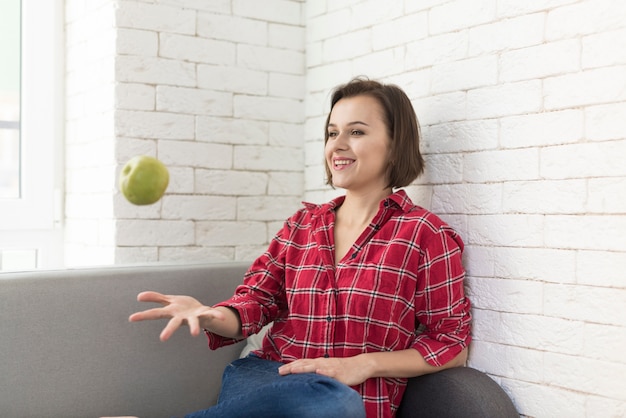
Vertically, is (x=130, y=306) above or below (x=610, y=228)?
below

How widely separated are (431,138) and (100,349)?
1072mm

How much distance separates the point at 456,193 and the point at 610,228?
0.48 meters

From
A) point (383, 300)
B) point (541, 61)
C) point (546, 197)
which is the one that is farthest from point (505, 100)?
point (383, 300)

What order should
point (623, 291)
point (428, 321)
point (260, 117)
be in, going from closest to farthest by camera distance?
point (623, 291), point (428, 321), point (260, 117)

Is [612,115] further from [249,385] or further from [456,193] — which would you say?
[249,385]

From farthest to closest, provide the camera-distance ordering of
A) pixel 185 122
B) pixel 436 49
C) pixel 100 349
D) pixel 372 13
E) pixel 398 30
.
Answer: pixel 185 122 → pixel 372 13 → pixel 398 30 → pixel 436 49 → pixel 100 349

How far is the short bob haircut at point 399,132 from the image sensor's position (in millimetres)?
2006

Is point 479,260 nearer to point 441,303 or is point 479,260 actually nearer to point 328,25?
point 441,303

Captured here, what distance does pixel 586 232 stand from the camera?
1.69 metres

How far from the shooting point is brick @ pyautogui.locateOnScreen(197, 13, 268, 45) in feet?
8.17

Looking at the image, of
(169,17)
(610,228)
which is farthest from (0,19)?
(610,228)

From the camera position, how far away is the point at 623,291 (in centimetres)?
162

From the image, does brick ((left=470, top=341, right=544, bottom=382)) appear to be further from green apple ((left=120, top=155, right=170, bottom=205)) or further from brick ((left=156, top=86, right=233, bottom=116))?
brick ((left=156, top=86, right=233, bottom=116))

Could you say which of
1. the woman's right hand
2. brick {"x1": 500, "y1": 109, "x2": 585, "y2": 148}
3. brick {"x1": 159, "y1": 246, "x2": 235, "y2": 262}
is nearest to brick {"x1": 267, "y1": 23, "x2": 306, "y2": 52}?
brick {"x1": 159, "y1": 246, "x2": 235, "y2": 262}
